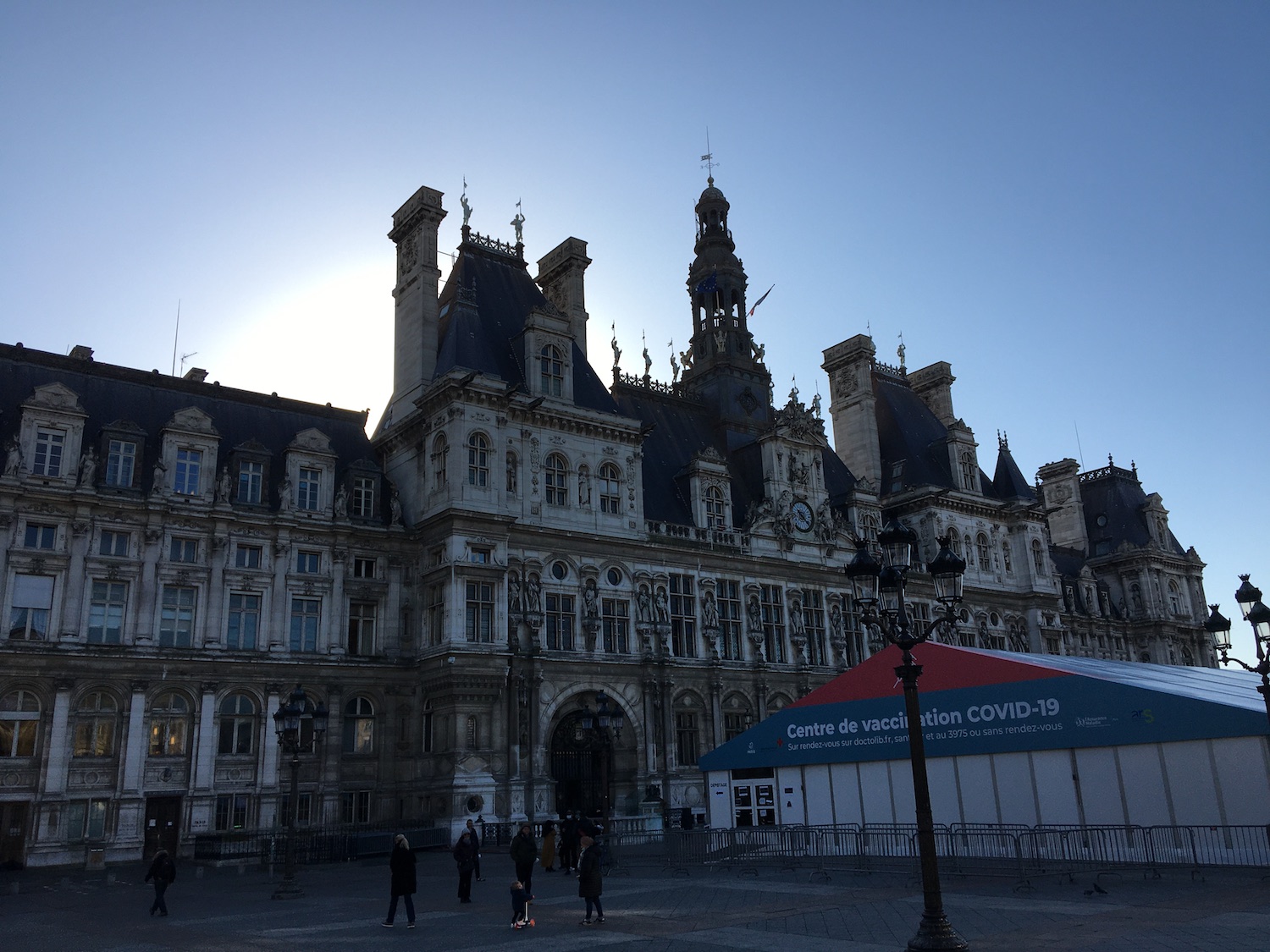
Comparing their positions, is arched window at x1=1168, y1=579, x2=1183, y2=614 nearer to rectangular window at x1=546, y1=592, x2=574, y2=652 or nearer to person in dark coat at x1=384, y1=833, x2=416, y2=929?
rectangular window at x1=546, y1=592, x2=574, y2=652

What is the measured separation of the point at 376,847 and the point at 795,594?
81.8 feet

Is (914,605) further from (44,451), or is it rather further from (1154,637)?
(44,451)

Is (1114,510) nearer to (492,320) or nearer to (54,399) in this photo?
(492,320)

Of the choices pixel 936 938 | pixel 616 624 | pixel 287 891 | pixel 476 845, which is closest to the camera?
pixel 936 938

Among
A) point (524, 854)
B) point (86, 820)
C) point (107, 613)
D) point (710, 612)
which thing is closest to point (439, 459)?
point (107, 613)

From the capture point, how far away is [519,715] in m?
41.9

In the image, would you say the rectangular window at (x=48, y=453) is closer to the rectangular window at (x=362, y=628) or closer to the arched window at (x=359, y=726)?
the rectangular window at (x=362, y=628)

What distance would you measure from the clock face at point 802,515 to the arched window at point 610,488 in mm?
10932

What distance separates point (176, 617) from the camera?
38.8 meters

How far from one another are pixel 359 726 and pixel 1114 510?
6568cm

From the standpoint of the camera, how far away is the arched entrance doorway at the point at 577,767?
43656 millimetres

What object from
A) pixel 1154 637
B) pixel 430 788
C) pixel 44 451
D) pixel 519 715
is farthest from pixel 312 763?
pixel 1154 637

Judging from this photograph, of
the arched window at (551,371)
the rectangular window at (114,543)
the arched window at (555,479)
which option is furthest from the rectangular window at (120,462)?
the arched window at (551,371)

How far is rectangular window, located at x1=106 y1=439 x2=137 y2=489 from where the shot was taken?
128 ft
